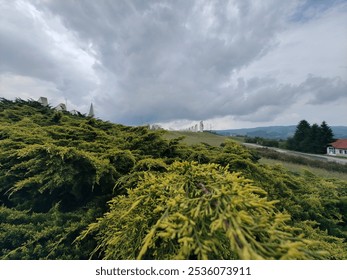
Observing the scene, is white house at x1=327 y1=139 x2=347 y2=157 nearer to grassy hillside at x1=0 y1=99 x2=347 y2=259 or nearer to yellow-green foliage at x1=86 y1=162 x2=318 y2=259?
grassy hillside at x1=0 y1=99 x2=347 y2=259

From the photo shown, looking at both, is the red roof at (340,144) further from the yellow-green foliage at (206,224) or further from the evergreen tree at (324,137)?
the yellow-green foliage at (206,224)

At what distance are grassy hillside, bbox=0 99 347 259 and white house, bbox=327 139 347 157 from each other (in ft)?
188

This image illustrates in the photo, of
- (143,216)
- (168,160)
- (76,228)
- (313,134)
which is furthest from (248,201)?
(313,134)

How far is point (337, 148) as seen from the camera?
164 ft

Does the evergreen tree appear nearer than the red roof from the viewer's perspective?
No

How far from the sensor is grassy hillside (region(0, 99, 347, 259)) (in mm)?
1273

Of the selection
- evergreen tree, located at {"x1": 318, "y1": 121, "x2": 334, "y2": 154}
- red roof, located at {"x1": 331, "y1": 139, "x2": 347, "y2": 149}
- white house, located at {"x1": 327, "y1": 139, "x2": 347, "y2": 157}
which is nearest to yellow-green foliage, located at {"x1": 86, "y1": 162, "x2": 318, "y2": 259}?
evergreen tree, located at {"x1": 318, "y1": 121, "x2": 334, "y2": 154}

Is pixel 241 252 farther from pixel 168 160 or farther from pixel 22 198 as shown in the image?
pixel 22 198

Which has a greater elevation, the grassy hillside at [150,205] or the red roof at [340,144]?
the red roof at [340,144]

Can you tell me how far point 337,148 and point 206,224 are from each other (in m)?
62.3

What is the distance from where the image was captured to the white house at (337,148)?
49.2 meters

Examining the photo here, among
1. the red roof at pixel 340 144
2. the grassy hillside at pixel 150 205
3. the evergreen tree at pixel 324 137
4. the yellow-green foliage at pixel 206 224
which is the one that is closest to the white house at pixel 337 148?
the red roof at pixel 340 144

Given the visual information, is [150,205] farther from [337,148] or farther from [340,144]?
[340,144]
